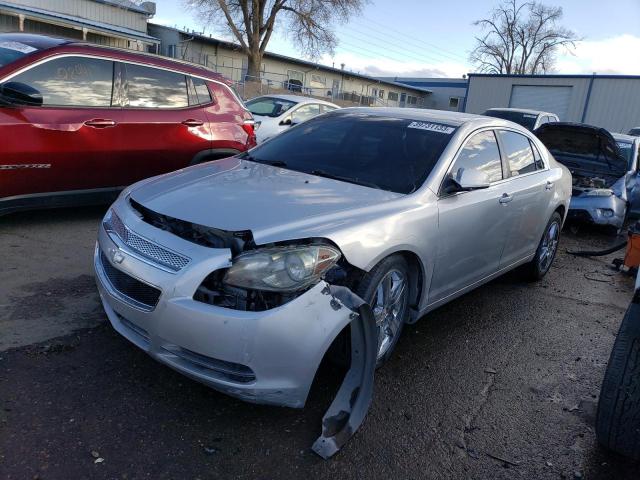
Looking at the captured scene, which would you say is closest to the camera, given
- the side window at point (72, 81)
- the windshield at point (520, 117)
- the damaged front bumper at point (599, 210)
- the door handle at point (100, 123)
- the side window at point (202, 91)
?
the side window at point (72, 81)

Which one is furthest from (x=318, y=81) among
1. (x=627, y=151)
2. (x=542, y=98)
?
(x=627, y=151)

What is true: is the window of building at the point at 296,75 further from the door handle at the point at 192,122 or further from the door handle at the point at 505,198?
the door handle at the point at 505,198

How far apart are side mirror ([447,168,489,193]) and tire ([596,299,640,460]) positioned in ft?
4.42

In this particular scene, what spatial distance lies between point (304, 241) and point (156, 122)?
3831 mm

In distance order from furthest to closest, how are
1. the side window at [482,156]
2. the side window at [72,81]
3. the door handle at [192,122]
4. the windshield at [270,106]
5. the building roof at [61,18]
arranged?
the building roof at [61,18], the windshield at [270,106], the door handle at [192,122], the side window at [72,81], the side window at [482,156]

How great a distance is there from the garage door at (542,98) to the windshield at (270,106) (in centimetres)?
2149

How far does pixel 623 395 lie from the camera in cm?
237

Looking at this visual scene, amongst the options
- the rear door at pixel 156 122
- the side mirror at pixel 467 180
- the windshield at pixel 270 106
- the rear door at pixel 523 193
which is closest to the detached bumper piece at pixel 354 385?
the side mirror at pixel 467 180

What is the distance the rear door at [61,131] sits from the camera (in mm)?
4734

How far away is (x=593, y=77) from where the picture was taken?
91.3ft

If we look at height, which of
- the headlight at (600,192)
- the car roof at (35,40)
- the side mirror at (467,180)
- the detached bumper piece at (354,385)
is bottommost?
the detached bumper piece at (354,385)

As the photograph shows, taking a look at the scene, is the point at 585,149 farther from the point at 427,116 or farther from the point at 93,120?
the point at 93,120

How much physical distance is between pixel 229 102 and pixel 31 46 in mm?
2249

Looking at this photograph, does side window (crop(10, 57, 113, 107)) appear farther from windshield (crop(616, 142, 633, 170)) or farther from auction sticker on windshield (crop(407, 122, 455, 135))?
windshield (crop(616, 142, 633, 170))
